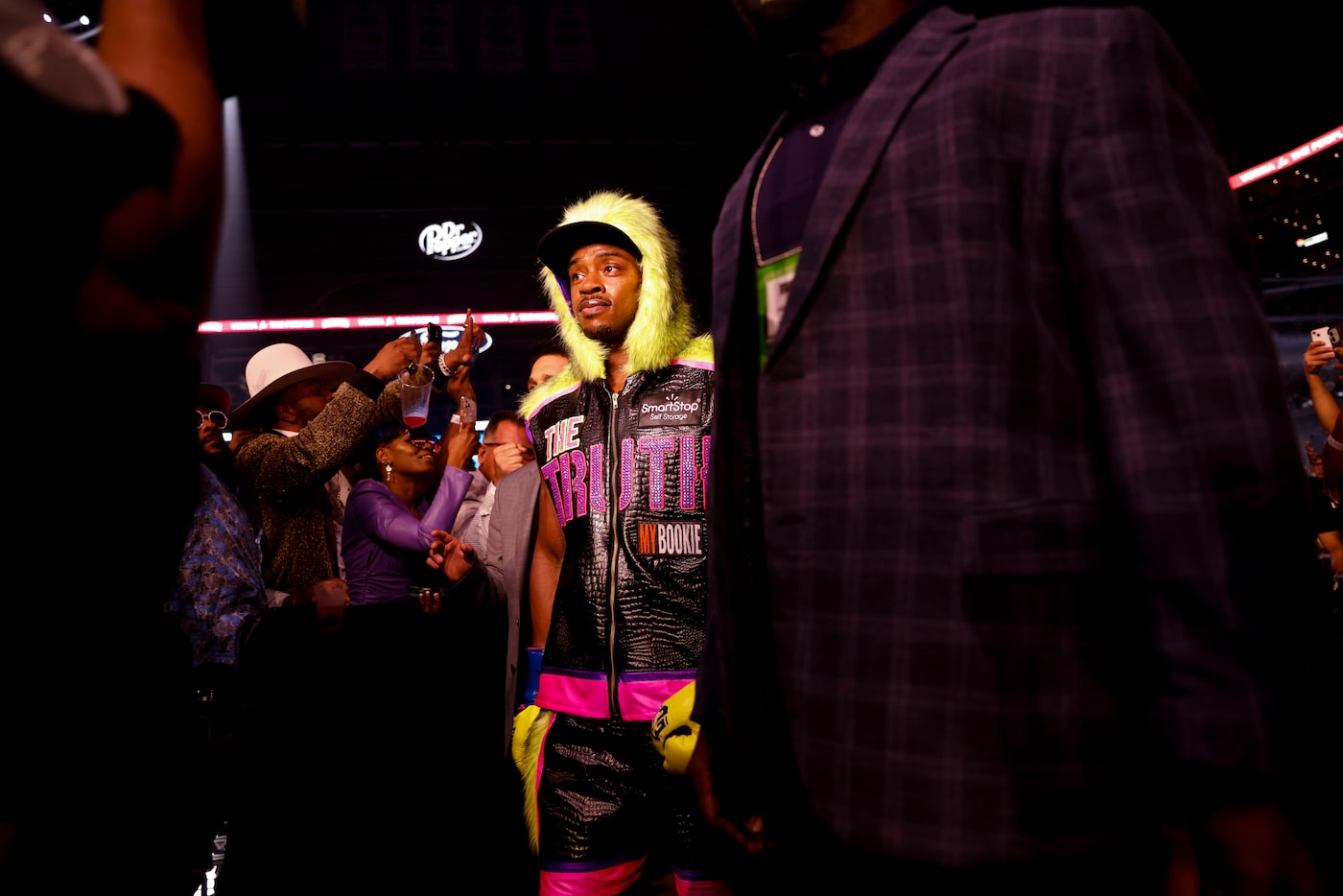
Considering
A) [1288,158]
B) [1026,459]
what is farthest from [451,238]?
[1026,459]

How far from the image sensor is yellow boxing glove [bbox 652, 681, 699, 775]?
1.65 meters

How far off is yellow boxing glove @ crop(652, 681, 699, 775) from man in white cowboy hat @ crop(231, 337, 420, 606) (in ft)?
7.42

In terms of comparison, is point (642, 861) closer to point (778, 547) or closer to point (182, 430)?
point (778, 547)

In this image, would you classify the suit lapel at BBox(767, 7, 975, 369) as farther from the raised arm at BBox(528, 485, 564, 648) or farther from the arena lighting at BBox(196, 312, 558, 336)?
the arena lighting at BBox(196, 312, 558, 336)

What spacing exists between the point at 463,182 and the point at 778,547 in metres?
13.2

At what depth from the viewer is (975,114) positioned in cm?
94

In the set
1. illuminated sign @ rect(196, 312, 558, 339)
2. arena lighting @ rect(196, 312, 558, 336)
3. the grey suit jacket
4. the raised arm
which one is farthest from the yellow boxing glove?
illuminated sign @ rect(196, 312, 558, 339)

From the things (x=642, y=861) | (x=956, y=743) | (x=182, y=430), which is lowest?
(x=642, y=861)

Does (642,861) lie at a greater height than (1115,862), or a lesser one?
lesser

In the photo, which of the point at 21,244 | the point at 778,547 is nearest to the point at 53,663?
the point at 21,244

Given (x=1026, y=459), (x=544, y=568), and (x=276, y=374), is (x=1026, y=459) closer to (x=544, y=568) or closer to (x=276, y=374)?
(x=544, y=568)

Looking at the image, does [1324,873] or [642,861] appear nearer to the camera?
[1324,873]

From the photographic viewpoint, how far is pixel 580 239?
3014 mm

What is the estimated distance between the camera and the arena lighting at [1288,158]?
7.73 metres
